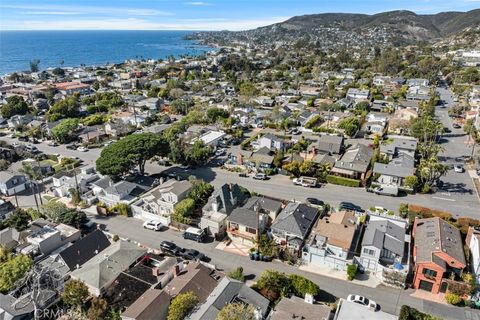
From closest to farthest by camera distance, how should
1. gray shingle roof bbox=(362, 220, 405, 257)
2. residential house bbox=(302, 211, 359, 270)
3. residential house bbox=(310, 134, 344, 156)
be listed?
gray shingle roof bbox=(362, 220, 405, 257), residential house bbox=(302, 211, 359, 270), residential house bbox=(310, 134, 344, 156)

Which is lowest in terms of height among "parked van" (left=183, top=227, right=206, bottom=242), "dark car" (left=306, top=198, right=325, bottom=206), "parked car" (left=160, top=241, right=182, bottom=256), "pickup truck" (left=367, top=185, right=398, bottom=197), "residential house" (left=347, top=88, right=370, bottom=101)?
"parked car" (left=160, top=241, right=182, bottom=256)

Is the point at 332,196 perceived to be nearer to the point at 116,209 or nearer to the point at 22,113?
the point at 116,209

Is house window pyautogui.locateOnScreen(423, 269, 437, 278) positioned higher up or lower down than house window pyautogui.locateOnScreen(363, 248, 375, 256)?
lower down

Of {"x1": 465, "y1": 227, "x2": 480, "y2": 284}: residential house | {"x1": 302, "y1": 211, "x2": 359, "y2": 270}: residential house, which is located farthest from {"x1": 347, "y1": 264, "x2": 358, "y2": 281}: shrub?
{"x1": 465, "y1": 227, "x2": 480, "y2": 284}: residential house

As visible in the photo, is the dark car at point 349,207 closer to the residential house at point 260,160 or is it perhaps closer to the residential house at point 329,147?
the residential house at point 260,160

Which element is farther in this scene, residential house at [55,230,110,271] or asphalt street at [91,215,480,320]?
residential house at [55,230,110,271]

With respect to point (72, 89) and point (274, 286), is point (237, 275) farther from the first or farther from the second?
point (72, 89)

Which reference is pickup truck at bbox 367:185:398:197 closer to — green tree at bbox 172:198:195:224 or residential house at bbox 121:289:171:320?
green tree at bbox 172:198:195:224
